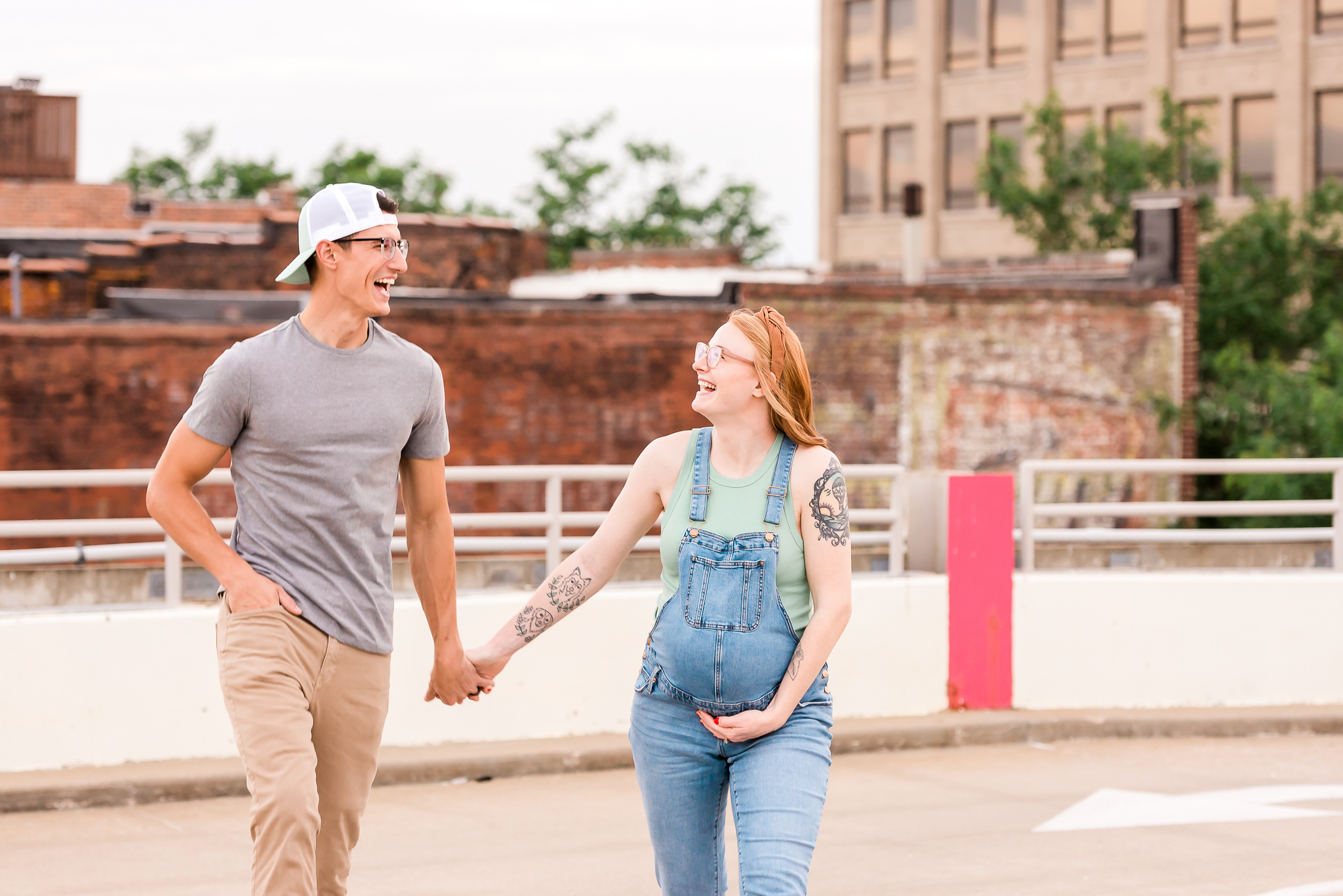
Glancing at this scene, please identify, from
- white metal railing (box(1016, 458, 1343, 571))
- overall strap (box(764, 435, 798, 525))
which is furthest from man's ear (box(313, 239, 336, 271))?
white metal railing (box(1016, 458, 1343, 571))

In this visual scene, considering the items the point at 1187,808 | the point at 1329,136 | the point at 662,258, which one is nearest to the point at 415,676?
the point at 1187,808

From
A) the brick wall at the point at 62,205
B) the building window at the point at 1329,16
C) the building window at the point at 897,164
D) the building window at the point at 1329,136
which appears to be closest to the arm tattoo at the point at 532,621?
the brick wall at the point at 62,205

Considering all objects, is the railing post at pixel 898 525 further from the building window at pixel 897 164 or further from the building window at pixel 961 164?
the building window at pixel 897 164

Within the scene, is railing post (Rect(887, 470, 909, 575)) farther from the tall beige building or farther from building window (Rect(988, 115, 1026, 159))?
building window (Rect(988, 115, 1026, 159))

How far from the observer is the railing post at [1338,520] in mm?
10766

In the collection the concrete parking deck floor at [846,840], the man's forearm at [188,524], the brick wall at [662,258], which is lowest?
the concrete parking deck floor at [846,840]

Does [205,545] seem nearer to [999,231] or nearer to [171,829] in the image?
[171,829]

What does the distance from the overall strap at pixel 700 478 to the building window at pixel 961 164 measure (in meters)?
47.5

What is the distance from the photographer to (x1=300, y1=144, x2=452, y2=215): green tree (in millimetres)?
63875

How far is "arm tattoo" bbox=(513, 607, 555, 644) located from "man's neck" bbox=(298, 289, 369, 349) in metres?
0.80

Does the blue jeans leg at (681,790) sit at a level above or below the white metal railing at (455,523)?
below

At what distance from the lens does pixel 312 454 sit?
4.17 metres

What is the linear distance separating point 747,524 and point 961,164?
48.3 meters

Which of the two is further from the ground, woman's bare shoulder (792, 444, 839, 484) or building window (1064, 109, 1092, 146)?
building window (1064, 109, 1092, 146)
